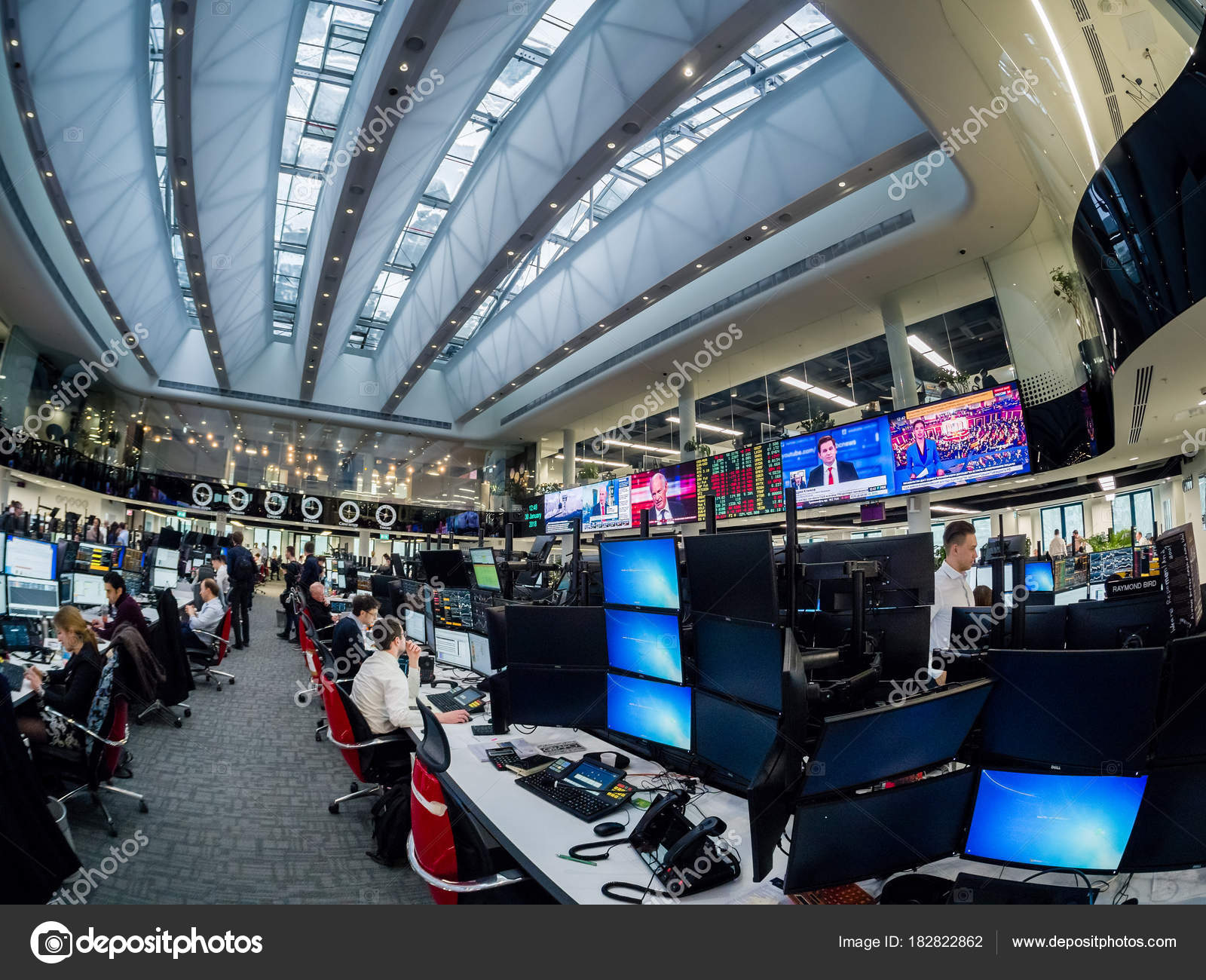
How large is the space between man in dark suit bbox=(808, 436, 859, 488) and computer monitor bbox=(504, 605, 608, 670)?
19.3ft

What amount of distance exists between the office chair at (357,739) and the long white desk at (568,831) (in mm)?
809

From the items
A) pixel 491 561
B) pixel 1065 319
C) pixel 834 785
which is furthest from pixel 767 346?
pixel 834 785

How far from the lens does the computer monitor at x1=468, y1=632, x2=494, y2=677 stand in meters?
4.02

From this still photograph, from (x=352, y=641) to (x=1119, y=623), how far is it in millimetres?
4924

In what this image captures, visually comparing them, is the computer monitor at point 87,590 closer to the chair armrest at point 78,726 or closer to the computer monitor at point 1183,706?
the chair armrest at point 78,726

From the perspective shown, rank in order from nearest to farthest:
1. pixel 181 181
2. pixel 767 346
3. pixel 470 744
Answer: pixel 470 744 → pixel 181 181 → pixel 767 346

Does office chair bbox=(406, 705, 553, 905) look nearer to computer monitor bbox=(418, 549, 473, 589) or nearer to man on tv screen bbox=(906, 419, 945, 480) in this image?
computer monitor bbox=(418, 549, 473, 589)

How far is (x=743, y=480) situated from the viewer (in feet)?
30.2

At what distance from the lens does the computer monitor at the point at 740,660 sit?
1.86 m

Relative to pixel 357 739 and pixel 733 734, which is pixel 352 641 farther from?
pixel 733 734

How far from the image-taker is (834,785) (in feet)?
4.48

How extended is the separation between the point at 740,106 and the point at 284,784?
352 inches
